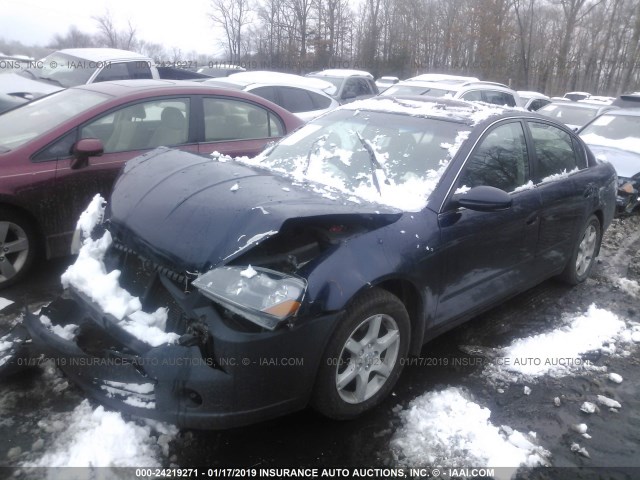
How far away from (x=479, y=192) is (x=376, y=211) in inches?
28.4

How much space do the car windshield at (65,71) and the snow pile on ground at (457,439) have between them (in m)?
8.74

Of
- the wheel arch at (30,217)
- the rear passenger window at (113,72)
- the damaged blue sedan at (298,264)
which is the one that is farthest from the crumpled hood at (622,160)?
the rear passenger window at (113,72)

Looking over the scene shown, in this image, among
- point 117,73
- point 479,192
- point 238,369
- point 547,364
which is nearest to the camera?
point 238,369

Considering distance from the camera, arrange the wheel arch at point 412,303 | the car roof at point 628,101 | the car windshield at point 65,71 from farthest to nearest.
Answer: the car roof at point 628,101
the car windshield at point 65,71
the wheel arch at point 412,303

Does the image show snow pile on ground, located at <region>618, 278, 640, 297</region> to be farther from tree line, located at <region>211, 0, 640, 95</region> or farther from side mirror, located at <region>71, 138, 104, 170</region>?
tree line, located at <region>211, 0, 640, 95</region>

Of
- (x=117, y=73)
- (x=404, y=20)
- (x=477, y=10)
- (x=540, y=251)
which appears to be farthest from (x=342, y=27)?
(x=540, y=251)

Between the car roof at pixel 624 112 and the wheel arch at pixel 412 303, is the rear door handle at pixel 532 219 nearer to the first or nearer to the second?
the wheel arch at pixel 412 303

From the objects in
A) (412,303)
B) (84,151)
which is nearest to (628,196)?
(412,303)

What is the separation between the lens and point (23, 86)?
8805 mm

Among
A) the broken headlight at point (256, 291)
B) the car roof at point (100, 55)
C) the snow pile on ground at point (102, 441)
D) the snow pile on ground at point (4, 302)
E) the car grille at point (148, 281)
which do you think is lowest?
the snow pile on ground at point (4, 302)

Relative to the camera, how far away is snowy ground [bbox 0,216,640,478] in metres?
2.51

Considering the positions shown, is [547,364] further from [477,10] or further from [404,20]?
[404,20]

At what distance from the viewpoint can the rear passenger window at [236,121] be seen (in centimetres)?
516

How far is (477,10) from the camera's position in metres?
33.8
